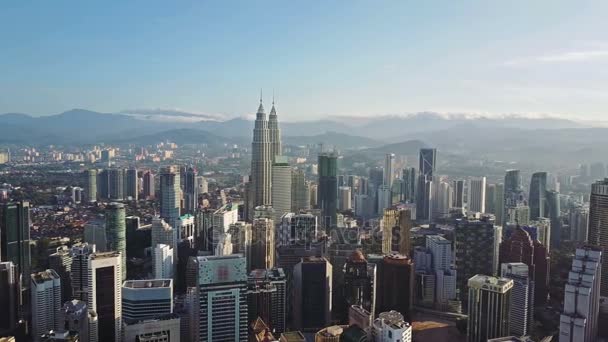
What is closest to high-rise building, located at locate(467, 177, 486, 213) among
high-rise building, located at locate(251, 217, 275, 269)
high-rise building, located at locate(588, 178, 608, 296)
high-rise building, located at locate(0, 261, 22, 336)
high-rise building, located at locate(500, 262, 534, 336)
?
high-rise building, located at locate(588, 178, 608, 296)

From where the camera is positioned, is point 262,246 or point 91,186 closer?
point 262,246

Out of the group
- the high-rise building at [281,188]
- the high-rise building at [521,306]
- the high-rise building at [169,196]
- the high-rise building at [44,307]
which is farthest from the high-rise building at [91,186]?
the high-rise building at [521,306]

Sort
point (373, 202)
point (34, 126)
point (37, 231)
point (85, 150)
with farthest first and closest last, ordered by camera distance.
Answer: point (85, 150)
point (34, 126)
point (373, 202)
point (37, 231)

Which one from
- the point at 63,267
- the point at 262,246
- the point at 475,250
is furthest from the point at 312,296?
the point at 63,267

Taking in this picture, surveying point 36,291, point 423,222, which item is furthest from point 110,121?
point 36,291

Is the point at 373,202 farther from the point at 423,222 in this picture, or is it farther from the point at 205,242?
the point at 205,242

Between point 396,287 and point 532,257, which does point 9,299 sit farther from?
point 532,257

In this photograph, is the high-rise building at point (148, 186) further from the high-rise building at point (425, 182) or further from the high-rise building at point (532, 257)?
the high-rise building at point (532, 257)
